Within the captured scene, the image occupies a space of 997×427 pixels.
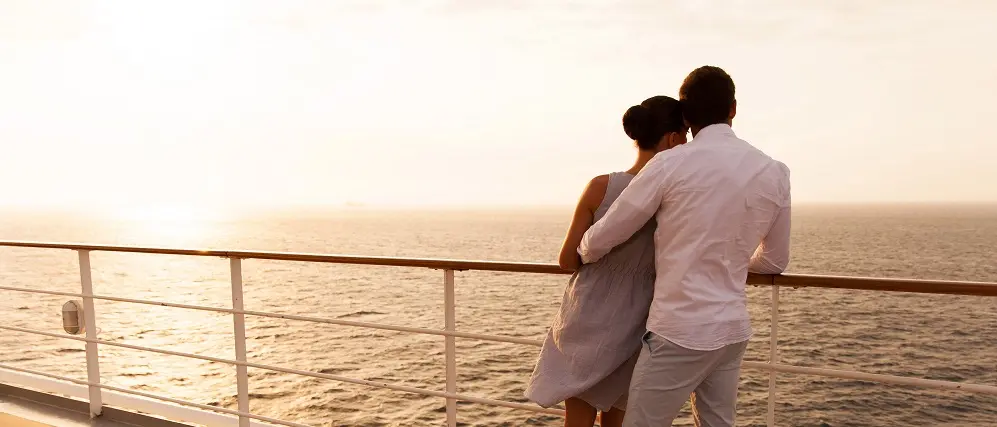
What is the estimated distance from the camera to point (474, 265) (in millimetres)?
1918

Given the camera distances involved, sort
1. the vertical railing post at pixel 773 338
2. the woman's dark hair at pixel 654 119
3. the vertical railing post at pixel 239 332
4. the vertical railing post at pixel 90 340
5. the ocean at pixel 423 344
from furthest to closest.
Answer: the ocean at pixel 423 344 < the vertical railing post at pixel 90 340 < the vertical railing post at pixel 239 332 < the vertical railing post at pixel 773 338 < the woman's dark hair at pixel 654 119

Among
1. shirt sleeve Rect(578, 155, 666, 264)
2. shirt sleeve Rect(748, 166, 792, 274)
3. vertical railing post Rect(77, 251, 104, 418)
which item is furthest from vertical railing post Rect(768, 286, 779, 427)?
vertical railing post Rect(77, 251, 104, 418)

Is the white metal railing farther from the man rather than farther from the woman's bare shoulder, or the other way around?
the woman's bare shoulder

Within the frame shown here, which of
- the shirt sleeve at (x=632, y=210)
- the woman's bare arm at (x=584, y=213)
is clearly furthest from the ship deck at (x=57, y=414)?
the shirt sleeve at (x=632, y=210)

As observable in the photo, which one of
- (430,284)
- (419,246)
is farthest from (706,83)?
(419,246)

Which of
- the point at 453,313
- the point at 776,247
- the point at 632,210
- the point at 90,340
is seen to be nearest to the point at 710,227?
the point at 632,210

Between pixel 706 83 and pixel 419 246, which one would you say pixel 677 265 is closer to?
pixel 706 83

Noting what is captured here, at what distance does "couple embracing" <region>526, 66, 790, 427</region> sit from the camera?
4.40ft

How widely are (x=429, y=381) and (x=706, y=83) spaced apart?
14144 millimetres

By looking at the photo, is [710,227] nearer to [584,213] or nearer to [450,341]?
[584,213]

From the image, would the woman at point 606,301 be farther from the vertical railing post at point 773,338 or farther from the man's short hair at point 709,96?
the vertical railing post at point 773,338

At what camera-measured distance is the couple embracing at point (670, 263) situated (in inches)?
52.8

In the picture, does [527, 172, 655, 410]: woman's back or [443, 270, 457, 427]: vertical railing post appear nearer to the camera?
[527, 172, 655, 410]: woman's back

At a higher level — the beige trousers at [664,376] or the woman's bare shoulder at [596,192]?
the woman's bare shoulder at [596,192]
